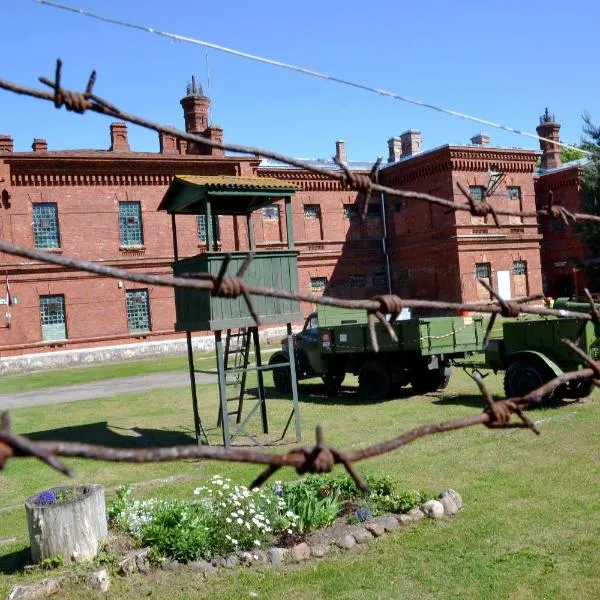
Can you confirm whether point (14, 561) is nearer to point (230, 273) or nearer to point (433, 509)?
point (433, 509)

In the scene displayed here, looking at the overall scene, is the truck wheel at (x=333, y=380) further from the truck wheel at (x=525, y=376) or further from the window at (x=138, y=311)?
the window at (x=138, y=311)

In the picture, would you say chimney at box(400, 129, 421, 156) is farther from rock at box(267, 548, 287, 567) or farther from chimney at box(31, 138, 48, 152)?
rock at box(267, 548, 287, 567)

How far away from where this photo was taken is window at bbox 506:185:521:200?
31913 millimetres

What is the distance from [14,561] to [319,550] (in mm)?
2794

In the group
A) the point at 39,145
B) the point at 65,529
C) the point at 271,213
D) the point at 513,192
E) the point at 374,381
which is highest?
the point at 39,145

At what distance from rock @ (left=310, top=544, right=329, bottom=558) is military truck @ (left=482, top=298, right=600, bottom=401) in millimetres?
7176

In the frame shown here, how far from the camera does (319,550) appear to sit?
6.00m

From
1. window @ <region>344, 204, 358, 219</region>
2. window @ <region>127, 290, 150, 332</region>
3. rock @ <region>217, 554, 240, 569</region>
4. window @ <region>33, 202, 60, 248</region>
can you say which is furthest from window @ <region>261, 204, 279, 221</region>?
rock @ <region>217, 554, 240, 569</region>

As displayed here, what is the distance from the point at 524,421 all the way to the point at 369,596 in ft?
11.7

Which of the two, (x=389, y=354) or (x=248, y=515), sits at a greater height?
(x=389, y=354)

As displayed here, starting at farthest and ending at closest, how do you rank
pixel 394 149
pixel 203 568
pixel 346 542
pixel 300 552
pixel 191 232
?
1. pixel 394 149
2. pixel 191 232
3. pixel 346 542
4. pixel 300 552
5. pixel 203 568

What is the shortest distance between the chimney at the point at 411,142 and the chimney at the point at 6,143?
64.2ft

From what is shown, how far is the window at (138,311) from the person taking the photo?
2761 cm

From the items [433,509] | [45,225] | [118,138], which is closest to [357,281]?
[118,138]
